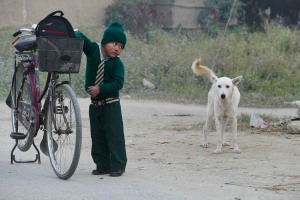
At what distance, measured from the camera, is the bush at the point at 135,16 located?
2161 centimetres

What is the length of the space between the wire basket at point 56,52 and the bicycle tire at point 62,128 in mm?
219

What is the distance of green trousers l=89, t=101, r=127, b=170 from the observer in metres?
7.14

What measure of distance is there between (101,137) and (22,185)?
0.97 metres

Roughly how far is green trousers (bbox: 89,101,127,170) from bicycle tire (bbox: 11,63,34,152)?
0.69 metres

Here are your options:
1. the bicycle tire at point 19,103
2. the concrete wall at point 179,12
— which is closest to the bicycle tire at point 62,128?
the bicycle tire at point 19,103

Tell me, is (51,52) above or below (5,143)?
above

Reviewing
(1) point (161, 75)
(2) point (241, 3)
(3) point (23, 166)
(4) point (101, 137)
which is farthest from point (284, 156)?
(2) point (241, 3)

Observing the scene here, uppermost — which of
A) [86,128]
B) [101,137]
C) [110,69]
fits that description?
[110,69]

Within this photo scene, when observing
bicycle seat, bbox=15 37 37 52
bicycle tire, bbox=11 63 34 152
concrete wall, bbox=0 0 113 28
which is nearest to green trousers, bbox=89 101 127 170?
bicycle tire, bbox=11 63 34 152

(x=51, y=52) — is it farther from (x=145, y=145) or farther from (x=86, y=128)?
(x=86, y=128)

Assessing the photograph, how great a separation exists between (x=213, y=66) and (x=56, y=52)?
910 centimetres

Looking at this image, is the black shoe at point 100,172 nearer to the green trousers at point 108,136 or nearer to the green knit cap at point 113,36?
the green trousers at point 108,136

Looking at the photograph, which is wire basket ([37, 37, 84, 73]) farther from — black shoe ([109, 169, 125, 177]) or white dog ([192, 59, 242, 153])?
white dog ([192, 59, 242, 153])

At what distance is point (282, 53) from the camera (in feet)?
55.1
